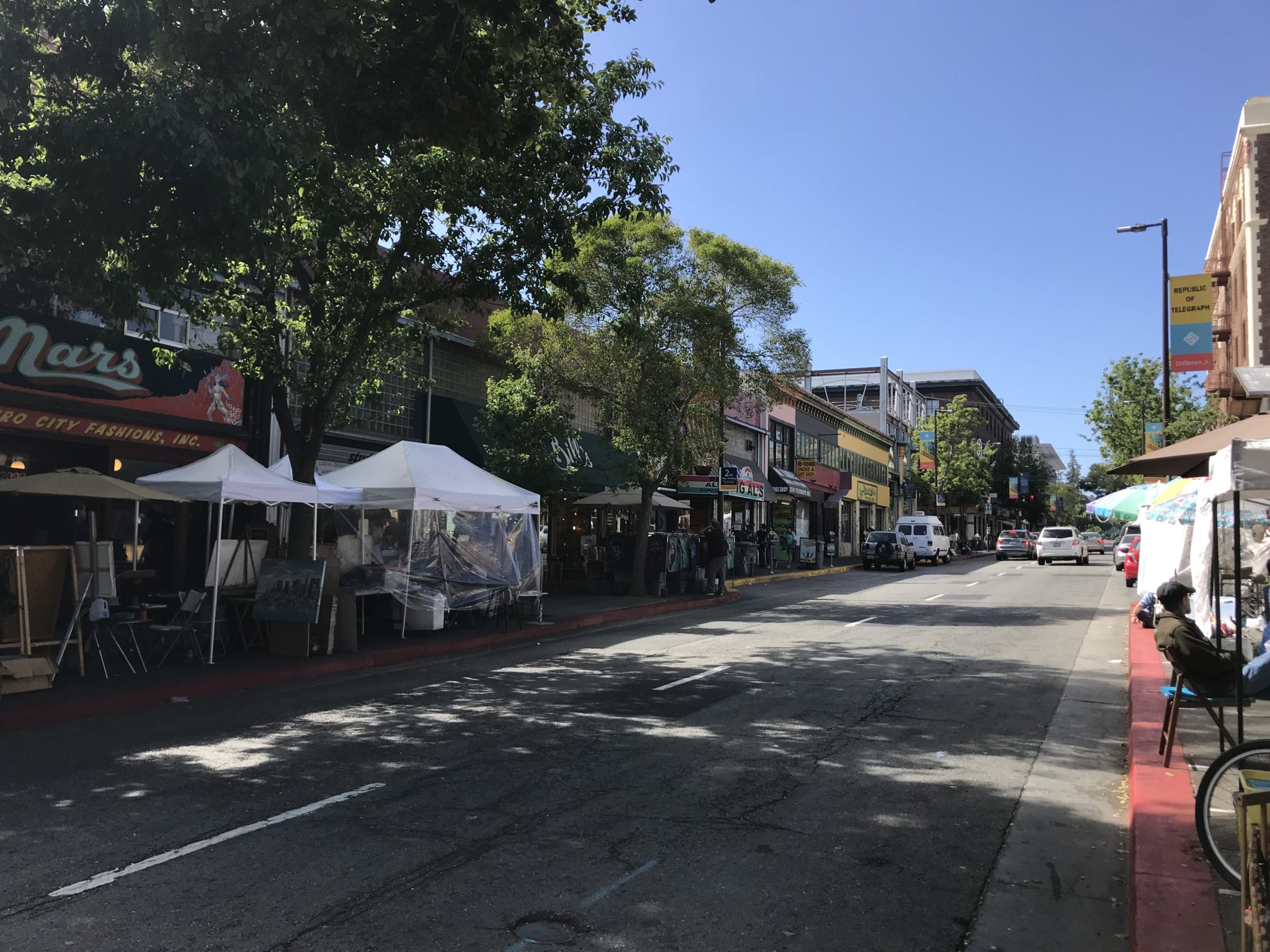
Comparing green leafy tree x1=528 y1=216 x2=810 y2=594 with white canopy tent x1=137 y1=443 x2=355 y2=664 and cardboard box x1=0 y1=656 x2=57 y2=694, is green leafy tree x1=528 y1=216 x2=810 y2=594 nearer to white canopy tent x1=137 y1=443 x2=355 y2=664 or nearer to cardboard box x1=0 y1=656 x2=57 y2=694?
white canopy tent x1=137 y1=443 x2=355 y2=664

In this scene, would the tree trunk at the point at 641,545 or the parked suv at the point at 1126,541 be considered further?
the parked suv at the point at 1126,541

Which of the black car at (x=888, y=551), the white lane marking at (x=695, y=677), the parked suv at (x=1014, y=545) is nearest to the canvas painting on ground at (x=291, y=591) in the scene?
the white lane marking at (x=695, y=677)

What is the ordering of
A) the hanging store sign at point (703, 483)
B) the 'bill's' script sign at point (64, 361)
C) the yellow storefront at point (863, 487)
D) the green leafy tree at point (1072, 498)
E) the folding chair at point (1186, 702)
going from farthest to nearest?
the green leafy tree at point (1072, 498) < the yellow storefront at point (863, 487) < the hanging store sign at point (703, 483) < the 'bill's' script sign at point (64, 361) < the folding chair at point (1186, 702)

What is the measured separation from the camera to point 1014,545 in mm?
49344

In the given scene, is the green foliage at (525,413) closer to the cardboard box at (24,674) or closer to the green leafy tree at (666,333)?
the green leafy tree at (666,333)

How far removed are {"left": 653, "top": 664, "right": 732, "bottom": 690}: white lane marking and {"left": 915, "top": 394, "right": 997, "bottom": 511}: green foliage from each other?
54.3 metres

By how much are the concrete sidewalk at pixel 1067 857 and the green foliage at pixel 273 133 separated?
281 inches

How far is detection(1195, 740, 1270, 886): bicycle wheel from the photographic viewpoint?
15.2ft

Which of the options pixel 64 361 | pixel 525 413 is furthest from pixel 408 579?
pixel 525 413

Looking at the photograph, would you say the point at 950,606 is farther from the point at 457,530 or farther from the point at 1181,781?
the point at 1181,781

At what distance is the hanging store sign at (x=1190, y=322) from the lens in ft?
83.9

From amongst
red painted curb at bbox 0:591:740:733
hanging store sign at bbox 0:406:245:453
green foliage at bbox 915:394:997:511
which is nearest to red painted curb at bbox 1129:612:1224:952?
red painted curb at bbox 0:591:740:733

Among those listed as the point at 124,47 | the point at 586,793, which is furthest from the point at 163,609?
the point at 586,793

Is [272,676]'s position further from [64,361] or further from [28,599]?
[64,361]
